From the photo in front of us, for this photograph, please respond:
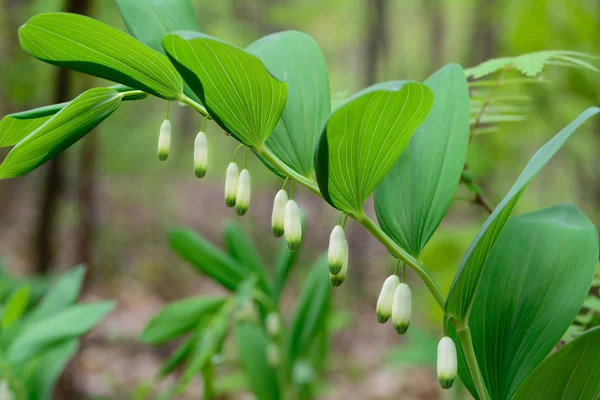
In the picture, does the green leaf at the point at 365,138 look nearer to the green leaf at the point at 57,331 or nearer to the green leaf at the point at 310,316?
the green leaf at the point at 57,331

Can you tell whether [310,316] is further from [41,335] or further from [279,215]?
[279,215]

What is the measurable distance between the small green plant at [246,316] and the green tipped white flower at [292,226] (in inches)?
23.8

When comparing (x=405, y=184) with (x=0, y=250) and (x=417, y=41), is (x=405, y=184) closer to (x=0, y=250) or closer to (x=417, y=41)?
(x=0, y=250)

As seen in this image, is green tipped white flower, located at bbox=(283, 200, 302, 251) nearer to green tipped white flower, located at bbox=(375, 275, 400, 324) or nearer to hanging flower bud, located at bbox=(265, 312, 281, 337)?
green tipped white flower, located at bbox=(375, 275, 400, 324)

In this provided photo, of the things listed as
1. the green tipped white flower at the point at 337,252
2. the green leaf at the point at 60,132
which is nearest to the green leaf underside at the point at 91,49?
the green leaf at the point at 60,132

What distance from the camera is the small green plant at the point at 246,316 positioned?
1.22m

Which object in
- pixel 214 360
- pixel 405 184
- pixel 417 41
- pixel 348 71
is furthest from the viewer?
pixel 348 71

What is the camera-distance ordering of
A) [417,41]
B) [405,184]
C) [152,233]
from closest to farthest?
[405,184] < [152,233] < [417,41]

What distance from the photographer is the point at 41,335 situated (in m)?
0.96

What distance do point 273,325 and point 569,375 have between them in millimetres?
837

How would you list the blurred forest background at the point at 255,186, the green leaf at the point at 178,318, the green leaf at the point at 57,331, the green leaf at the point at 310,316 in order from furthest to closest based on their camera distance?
the blurred forest background at the point at 255,186
the green leaf at the point at 310,316
the green leaf at the point at 178,318
the green leaf at the point at 57,331

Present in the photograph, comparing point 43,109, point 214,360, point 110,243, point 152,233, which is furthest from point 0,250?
point 43,109

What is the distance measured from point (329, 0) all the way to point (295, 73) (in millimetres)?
4908

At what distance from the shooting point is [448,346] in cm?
53
